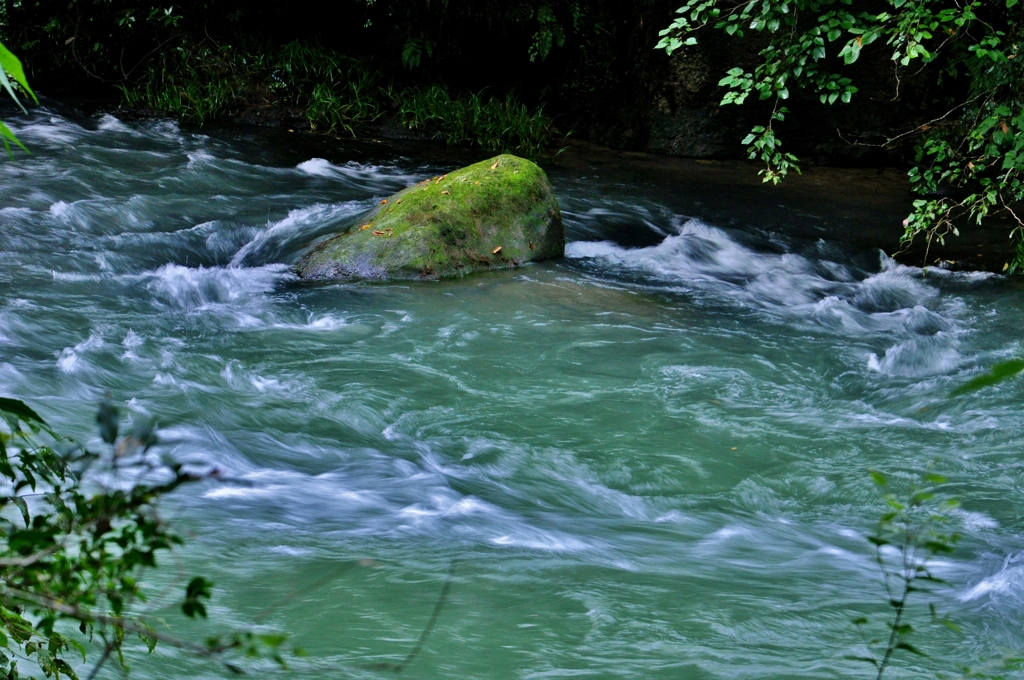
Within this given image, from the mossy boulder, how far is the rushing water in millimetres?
288

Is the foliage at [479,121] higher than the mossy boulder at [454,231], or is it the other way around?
the foliage at [479,121]

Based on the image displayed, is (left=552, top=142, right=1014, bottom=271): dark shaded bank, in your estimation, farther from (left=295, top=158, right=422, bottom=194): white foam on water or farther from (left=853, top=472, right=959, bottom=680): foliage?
(left=853, top=472, right=959, bottom=680): foliage

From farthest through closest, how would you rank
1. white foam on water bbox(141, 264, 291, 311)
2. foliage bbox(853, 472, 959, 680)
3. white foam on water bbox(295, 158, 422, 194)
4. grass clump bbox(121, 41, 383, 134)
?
grass clump bbox(121, 41, 383, 134) < white foam on water bbox(295, 158, 422, 194) < white foam on water bbox(141, 264, 291, 311) < foliage bbox(853, 472, 959, 680)

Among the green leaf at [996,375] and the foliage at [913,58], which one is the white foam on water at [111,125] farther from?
the green leaf at [996,375]

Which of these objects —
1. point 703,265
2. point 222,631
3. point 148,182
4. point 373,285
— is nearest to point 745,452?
point 222,631

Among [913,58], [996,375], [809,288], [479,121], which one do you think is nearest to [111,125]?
[479,121]

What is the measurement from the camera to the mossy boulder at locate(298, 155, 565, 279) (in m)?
7.76

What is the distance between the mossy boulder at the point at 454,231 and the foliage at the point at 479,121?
475cm

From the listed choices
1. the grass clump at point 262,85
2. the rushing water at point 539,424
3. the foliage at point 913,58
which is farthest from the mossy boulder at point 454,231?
the grass clump at point 262,85

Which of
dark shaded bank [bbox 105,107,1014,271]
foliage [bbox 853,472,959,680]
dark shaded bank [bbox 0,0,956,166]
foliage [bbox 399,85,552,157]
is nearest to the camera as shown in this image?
foliage [bbox 853,472,959,680]

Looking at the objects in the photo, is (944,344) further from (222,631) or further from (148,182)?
(148,182)

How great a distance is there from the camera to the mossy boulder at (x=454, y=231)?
7.76 metres

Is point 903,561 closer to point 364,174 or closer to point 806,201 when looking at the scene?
point 806,201

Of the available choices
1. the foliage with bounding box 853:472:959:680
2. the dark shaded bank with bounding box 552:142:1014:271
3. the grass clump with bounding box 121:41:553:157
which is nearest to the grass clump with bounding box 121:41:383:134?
the grass clump with bounding box 121:41:553:157
